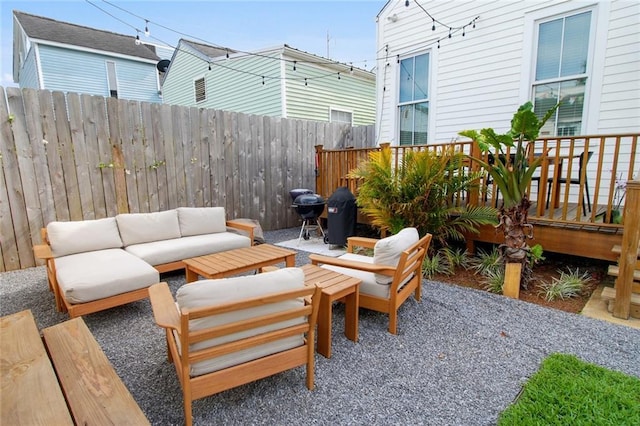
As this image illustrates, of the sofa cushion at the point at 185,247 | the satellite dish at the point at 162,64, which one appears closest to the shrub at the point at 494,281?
the sofa cushion at the point at 185,247

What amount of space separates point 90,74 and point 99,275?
1220cm

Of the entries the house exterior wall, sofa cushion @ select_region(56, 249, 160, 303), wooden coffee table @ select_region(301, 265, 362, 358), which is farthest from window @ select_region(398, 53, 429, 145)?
sofa cushion @ select_region(56, 249, 160, 303)

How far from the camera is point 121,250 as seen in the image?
13.0 feet

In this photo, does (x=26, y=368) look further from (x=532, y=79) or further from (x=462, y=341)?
(x=532, y=79)

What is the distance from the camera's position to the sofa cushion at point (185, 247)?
A: 3.93 meters

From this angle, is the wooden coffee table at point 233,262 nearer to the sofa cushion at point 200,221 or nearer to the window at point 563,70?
the sofa cushion at point 200,221

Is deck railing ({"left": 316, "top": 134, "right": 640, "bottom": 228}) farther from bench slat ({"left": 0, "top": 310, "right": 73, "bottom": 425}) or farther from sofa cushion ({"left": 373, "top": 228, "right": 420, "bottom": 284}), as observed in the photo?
bench slat ({"left": 0, "top": 310, "right": 73, "bottom": 425})

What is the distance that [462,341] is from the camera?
276 cm

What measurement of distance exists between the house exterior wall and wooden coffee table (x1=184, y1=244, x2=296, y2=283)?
4.57m

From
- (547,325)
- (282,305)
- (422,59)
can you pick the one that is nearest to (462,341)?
(547,325)

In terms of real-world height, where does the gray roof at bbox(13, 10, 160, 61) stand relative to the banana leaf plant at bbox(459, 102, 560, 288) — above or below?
above

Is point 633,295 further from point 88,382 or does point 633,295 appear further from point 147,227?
point 147,227

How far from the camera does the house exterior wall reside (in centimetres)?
479

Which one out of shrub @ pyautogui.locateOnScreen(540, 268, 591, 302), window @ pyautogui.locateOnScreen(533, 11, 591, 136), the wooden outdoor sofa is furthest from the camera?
window @ pyautogui.locateOnScreen(533, 11, 591, 136)
